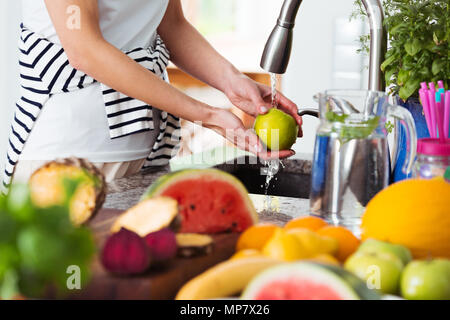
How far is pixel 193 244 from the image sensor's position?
2.10 ft

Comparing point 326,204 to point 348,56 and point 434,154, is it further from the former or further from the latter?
point 348,56

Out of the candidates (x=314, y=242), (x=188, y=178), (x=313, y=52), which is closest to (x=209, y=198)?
(x=188, y=178)

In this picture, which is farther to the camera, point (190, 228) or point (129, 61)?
point (129, 61)

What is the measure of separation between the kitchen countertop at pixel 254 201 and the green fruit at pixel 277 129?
0.22m

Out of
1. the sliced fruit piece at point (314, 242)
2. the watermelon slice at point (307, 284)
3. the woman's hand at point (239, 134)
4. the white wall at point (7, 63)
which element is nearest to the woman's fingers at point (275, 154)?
the woman's hand at point (239, 134)

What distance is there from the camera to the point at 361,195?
3.15 ft

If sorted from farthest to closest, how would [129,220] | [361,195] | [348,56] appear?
[348,56] < [361,195] < [129,220]

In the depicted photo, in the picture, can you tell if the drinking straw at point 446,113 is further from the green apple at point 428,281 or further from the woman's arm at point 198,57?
the woman's arm at point 198,57

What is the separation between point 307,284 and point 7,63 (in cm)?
361

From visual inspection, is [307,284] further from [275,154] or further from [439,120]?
[275,154]

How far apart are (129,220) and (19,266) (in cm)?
16

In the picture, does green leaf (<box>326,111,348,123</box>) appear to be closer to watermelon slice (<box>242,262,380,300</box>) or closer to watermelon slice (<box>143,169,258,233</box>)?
watermelon slice (<box>143,169,258,233</box>)

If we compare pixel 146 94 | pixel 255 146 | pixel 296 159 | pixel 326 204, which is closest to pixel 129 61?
pixel 146 94
